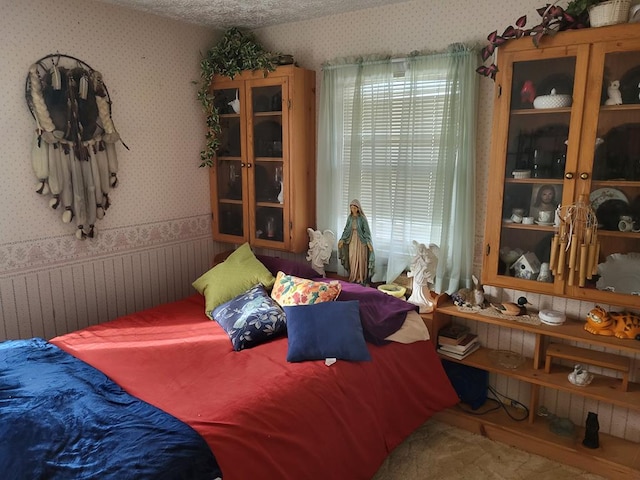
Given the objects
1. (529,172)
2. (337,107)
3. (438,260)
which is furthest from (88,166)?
(529,172)

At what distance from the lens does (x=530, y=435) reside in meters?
2.51

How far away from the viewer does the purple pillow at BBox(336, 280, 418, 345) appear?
2.46 metres

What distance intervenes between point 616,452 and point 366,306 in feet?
4.74

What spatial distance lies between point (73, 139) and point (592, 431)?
323 cm

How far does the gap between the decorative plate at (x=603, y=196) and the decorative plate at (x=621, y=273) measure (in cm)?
25

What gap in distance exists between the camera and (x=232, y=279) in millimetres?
2951

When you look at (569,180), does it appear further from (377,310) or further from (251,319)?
(251,319)

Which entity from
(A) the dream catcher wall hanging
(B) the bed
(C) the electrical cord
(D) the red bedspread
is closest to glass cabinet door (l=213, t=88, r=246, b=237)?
(A) the dream catcher wall hanging

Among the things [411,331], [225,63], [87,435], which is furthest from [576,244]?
[225,63]

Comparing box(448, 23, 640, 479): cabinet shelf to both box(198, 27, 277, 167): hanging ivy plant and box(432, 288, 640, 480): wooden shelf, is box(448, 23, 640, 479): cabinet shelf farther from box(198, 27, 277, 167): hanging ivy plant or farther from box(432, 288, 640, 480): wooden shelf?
box(198, 27, 277, 167): hanging ivy plant

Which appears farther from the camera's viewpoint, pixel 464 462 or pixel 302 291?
pixel 302 291

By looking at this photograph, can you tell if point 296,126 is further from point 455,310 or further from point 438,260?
point 455,310

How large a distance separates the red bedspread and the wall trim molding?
0.53 metres

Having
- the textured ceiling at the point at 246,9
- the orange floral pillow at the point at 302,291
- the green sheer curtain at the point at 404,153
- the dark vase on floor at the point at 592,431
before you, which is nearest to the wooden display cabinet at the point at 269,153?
the green sheer curtain at the point at 404,153
